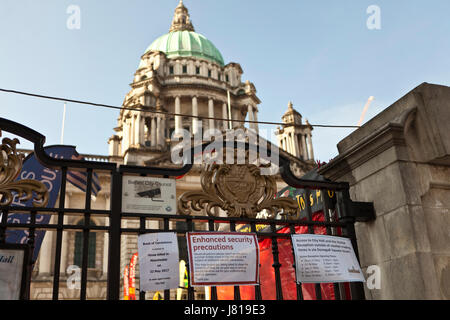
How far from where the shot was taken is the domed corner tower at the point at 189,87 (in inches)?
2112

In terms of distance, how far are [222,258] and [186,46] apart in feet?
206

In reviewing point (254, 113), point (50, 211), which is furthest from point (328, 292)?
point (254, 113)

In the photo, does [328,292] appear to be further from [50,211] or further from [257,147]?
[50,211]

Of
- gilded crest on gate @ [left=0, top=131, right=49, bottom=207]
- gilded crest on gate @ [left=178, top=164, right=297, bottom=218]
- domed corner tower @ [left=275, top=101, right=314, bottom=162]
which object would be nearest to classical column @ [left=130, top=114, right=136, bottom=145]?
domed corner tower @ [left=275, top=101, right=314, bottom=162]

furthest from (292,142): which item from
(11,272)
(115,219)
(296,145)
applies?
(11,272)

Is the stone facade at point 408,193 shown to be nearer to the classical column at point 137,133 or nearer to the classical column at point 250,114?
the classical column at point 137,133

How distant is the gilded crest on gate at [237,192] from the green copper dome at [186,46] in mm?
59031

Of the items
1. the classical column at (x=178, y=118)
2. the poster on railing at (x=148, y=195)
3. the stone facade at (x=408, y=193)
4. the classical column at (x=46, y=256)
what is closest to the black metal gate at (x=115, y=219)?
the poster on railing at (x=148, y=195)

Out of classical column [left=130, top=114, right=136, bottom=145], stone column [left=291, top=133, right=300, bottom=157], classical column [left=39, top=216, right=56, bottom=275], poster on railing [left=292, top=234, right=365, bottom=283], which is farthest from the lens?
stone column [left=291, top=133, right=300, bottom=157]

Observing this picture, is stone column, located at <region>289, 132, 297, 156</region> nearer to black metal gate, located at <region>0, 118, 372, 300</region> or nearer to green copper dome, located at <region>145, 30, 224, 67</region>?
green copper dome, located at <region>145, 30, 224, 67</region>

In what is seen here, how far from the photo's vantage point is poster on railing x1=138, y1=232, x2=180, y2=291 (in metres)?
5.01

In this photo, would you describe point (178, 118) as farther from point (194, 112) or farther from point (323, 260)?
point (323, 260)

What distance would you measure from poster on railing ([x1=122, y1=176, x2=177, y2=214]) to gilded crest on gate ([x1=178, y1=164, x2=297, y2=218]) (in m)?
0.23
